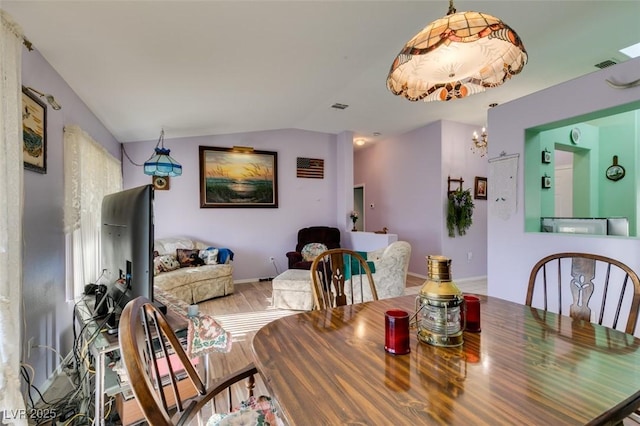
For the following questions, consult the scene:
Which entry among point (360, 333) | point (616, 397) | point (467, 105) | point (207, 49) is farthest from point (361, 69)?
point (616, 397)

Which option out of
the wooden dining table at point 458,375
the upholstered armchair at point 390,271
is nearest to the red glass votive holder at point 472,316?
the wooden dining table at point 458,375

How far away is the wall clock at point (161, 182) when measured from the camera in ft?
15.7

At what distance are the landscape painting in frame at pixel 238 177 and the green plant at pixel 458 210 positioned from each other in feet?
10.3

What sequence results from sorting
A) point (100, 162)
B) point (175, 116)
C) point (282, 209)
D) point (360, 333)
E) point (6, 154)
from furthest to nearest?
1. point (282, 209)
2. point (175, 116)
3. point (100, 162)
4. point (6, 154)
5. point (360, 333)

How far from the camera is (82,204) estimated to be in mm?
2664

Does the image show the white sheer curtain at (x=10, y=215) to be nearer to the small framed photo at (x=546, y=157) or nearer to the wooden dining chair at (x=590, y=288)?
the wooden dining chair at (x=590, y=288)

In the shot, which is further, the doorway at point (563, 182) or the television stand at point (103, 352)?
the doorway at point (563, 182)

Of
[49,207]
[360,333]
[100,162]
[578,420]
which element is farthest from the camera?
[100,162]

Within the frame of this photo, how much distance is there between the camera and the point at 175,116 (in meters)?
3.72

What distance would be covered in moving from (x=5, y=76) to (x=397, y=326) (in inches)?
81.5

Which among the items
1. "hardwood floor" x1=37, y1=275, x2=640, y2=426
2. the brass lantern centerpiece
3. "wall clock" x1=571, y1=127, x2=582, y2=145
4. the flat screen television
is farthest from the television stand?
"wall clock" x1=571, y1=127, x2=582, y2=145

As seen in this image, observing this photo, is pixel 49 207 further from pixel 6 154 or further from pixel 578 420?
pixel 578 420

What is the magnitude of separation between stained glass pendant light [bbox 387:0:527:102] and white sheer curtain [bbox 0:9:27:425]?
1.84 metres

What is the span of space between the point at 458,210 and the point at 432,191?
55cm
